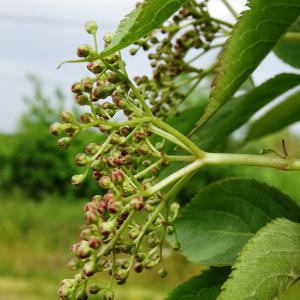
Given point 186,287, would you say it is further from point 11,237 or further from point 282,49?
point 11,237

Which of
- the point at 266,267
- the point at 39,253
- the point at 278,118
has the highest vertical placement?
the point at 39,253

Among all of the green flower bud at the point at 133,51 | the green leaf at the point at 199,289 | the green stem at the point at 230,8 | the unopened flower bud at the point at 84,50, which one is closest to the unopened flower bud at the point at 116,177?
the unopened flower bud at the point at 84,50

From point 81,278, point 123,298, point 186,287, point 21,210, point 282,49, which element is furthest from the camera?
point 21,210

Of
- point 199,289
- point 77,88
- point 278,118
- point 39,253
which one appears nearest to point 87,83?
point 77,88

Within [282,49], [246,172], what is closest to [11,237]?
[246,172]

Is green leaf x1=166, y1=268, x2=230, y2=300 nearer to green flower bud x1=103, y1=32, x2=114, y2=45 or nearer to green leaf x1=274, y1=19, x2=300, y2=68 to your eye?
green flower bud x1=103, y1=32, x2=114, y2=45

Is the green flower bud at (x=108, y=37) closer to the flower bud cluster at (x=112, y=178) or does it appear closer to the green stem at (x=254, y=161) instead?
the flower bud cluster at (x=112, y=178)

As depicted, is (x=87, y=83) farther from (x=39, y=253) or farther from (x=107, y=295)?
(x=39, y=253)
